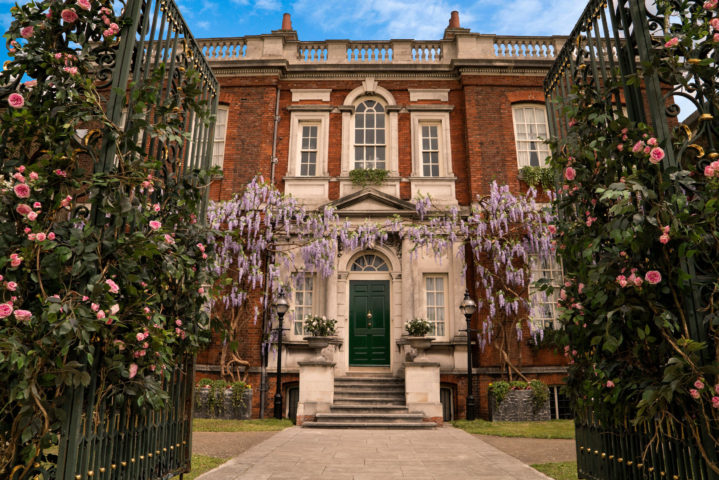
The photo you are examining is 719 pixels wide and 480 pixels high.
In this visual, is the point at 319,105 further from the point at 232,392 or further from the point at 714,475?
the point at 714,475

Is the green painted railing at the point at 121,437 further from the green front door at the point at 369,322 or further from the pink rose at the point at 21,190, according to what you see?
the green front door at the point at 369,322

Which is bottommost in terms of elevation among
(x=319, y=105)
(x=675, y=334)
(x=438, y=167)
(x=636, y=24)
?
(x=675, y=334)

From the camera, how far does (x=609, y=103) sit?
3408 millimetres

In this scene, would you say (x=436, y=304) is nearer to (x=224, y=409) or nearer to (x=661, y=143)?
(x=224, y=409)

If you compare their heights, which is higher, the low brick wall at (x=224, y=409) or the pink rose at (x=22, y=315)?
the pink rose at (x=22, y=315)

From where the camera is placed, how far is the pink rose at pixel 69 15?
285 cm

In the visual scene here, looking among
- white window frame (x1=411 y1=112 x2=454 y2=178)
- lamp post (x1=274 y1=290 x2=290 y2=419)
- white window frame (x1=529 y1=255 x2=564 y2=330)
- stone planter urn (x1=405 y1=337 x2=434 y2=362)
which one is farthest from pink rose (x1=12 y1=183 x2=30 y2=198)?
white window frame (x1=411 y1=112 x2=454 y2=178)

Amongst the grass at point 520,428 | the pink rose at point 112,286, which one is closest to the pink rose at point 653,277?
the pink rose at point 112,286

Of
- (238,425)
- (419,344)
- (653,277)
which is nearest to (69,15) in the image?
(653,277)

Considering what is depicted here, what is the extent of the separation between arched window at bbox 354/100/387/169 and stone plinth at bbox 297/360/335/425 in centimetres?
532

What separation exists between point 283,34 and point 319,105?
2.38 metres

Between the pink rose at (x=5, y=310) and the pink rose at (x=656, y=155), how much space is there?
Answer: 11.8ft

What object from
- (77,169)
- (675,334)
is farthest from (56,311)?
(675,334)

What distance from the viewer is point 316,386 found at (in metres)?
9.72
